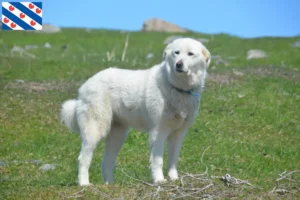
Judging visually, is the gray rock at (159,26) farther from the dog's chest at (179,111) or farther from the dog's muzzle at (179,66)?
the dog's muzzle at (179,66)

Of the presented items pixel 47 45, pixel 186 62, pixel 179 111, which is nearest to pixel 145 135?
pixel 179 111

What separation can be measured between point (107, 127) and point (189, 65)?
1796mm

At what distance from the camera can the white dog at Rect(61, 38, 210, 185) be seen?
996cm

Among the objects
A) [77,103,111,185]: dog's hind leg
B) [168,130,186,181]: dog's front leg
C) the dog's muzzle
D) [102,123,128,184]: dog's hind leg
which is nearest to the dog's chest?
[168,130,186,181]: dog's front leg

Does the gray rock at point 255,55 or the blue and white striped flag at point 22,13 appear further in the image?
the gray rock at point 255,55

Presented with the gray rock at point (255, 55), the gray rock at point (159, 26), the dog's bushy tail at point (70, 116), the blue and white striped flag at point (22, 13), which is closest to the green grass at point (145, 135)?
the dog's bushy tail at point (70, 116)

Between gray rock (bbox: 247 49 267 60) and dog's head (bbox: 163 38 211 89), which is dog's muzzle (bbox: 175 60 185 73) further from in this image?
gray rock (bbox: 247 49 267 60)

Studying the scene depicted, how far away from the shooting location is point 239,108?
17.9m

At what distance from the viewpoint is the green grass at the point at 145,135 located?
1013 centimetres

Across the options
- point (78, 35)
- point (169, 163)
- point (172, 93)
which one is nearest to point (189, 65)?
point (172, 93)

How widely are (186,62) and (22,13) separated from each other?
259 inches

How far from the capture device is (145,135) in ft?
50.3

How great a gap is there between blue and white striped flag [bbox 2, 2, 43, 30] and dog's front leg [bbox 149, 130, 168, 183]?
6.21m

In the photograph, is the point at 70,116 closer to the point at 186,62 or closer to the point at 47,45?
the point at 186,62
